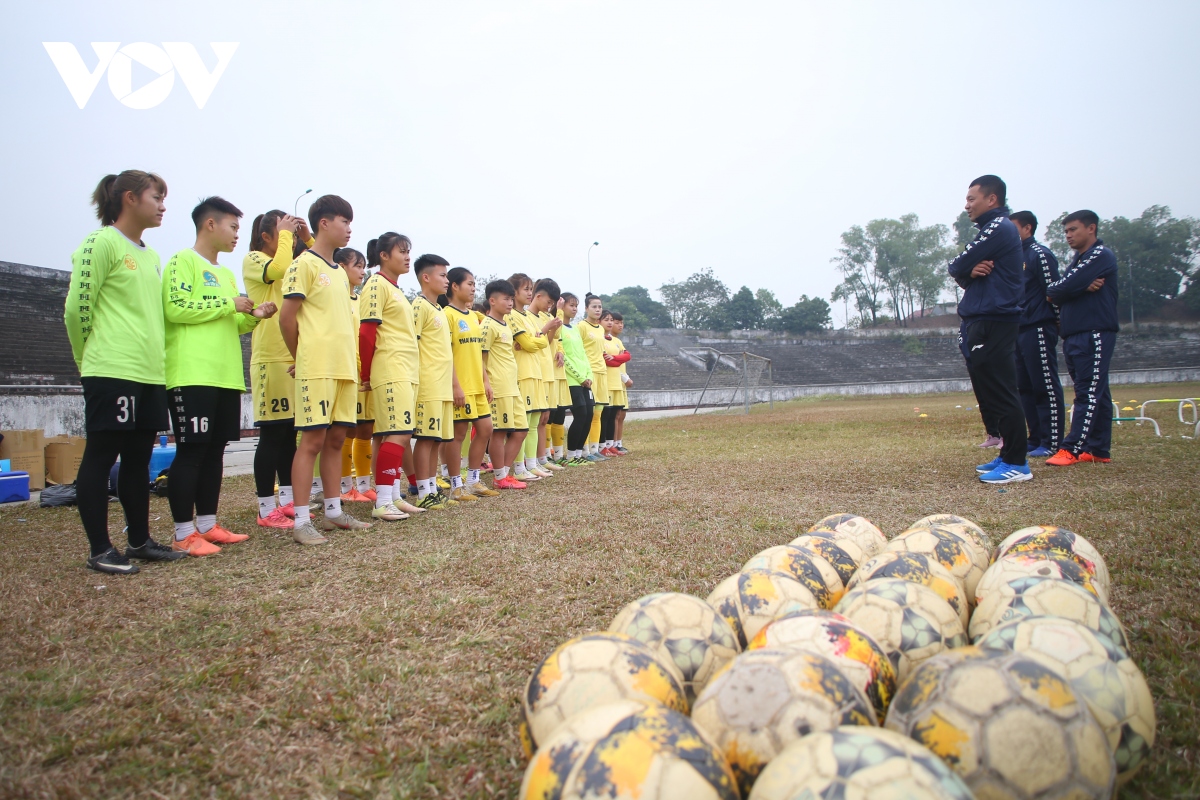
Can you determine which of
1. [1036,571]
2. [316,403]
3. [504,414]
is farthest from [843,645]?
[504,414]

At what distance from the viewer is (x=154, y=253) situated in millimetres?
3682

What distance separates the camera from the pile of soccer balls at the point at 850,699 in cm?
113

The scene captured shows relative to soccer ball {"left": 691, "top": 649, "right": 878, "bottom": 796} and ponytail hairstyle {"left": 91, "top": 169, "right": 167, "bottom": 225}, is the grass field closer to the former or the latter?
soccer ball {"left": 691, "top": 649, "right": 878, "bottom": 796}

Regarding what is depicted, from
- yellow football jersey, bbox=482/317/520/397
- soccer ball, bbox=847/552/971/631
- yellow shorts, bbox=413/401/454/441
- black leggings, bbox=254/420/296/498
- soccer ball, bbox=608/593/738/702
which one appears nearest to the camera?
soccer ball, bbox=608/593/738/702

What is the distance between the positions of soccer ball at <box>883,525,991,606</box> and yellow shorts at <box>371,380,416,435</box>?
3.34 m

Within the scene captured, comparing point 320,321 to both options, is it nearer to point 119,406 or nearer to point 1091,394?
point 119,406

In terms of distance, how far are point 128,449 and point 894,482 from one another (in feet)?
17.8

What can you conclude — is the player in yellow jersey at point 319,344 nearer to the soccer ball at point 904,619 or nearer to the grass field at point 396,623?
the grass field at point 396,623

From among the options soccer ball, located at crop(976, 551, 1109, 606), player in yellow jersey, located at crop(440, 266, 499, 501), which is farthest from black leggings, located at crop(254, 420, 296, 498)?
soccer ball, located at crop(976, 551, 1109, 606)

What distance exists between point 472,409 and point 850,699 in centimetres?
478

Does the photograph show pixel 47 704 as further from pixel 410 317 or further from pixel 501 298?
pixel 501 298

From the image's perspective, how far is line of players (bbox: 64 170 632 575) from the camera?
3.35 m

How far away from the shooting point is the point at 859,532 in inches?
111

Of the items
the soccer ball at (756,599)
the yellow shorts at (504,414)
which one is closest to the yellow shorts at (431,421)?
the yellow shorts at (504,414)
